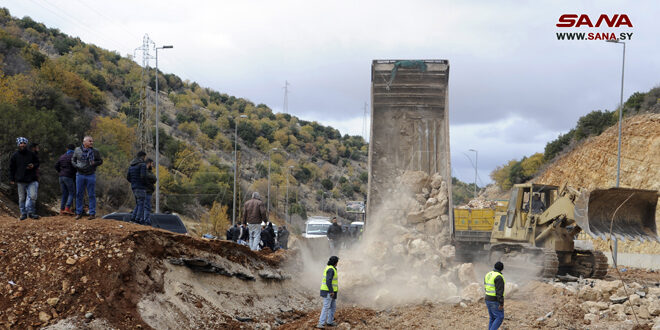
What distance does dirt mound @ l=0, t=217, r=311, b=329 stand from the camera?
340 inches

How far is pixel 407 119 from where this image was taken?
68.7 feet

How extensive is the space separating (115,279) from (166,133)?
177ft

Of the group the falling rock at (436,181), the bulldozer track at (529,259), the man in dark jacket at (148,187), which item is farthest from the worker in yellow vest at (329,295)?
the falling rock at (436,181)

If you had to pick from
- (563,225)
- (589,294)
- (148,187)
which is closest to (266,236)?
(148,187)

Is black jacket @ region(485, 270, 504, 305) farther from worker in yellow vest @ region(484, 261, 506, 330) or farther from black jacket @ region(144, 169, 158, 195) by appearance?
black jacket @ region(144, 169, 158, 195)

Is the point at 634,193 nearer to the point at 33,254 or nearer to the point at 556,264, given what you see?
the point at 556,264

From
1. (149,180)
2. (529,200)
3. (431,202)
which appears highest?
(149,180)

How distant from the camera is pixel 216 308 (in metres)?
10.8

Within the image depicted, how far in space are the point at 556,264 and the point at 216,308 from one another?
32.1 feet

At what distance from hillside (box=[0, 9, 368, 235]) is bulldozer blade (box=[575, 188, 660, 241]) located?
19273 mm

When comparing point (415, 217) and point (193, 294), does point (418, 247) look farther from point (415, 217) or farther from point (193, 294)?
point (193, 294)

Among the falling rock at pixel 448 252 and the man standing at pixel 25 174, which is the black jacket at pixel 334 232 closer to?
the falling rock at pixel 448 252

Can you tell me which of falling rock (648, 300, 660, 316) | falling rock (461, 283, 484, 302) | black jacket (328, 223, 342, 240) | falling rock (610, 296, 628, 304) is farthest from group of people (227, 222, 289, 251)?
falling rock (648, 300, 660, 316)

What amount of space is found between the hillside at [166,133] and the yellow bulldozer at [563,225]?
17.2m
